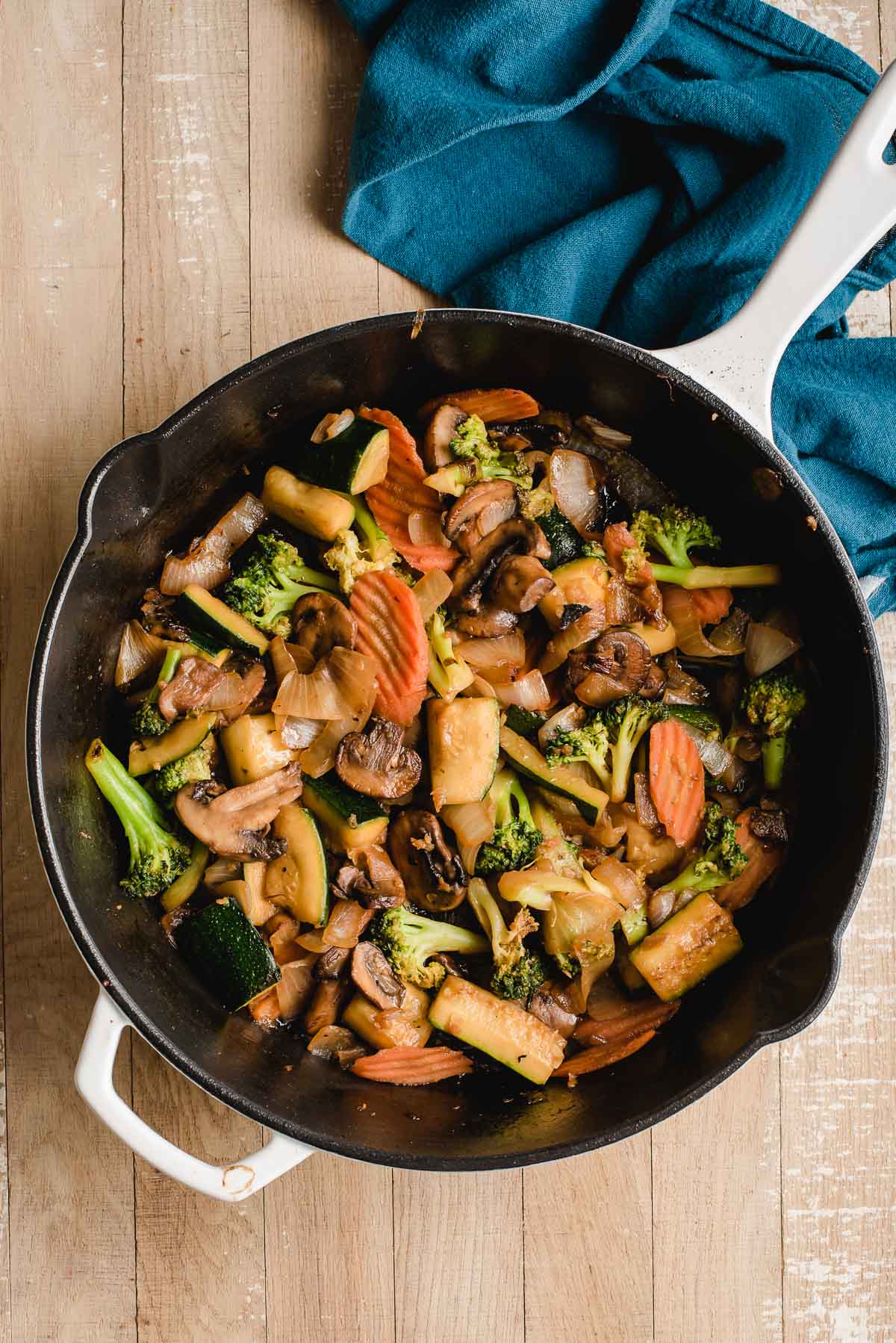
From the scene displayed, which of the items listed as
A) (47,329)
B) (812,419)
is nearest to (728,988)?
(812,419)

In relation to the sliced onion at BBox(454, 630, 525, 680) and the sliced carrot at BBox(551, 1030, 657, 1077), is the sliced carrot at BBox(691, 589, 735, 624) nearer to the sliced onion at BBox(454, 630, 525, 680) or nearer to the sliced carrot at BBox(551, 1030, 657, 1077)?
the sliced onion at BBox(454, 630, 525, 680)

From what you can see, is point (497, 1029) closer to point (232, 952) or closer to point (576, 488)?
point (232, 952)

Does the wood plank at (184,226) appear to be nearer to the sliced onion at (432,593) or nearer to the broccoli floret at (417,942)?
the broccoli floret at (417,942)

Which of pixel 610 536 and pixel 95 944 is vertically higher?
pixel 610 536

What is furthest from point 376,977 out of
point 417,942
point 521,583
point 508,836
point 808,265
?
point 808,265

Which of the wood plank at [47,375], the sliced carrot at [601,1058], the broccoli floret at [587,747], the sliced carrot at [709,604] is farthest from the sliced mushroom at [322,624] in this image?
the sliced carrot at [601,1058]

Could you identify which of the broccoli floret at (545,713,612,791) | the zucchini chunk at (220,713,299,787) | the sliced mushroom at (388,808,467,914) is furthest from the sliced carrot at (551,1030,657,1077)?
the zucchini chunk at (220,713,299,787)

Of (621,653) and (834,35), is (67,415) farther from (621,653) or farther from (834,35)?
(834,35)
